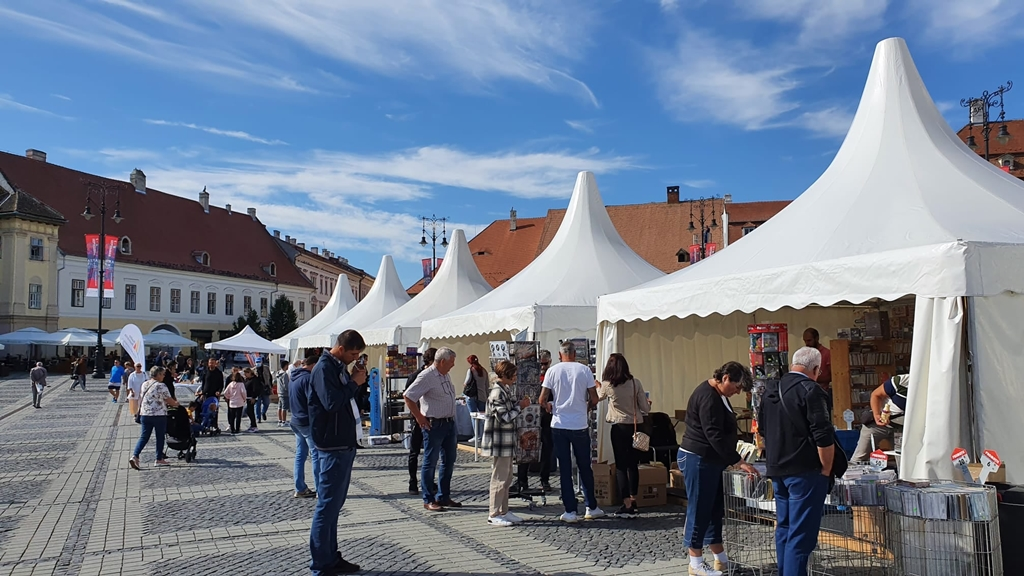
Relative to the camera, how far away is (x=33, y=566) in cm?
648

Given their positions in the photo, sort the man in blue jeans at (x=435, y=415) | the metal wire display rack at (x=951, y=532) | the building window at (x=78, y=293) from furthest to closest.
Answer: the building window at (x=78, y=293)
the man in blue jeans at (x=435, y=415)
the metal wire display rack at (x=951, y=532)

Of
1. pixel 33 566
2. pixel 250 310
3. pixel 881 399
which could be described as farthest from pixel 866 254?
pixel 250 310

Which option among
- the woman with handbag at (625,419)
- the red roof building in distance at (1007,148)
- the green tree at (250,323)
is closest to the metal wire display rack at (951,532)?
the woman with handbag at (625,419)

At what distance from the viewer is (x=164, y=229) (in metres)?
63.4

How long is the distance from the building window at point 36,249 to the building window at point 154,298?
364 inches

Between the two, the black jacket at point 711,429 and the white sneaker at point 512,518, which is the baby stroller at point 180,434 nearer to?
the white sneaker at point 512,518

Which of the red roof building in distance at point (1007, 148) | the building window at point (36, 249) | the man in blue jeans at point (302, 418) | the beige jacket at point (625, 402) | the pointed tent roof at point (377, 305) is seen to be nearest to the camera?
the man in blue jeans at point (302, 418)

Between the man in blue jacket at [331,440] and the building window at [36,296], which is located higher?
the building window at [36,296]

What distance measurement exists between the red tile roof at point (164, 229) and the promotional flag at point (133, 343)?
3665 cm

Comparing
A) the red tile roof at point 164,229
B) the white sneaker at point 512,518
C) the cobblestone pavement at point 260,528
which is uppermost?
the red tile roof at point 164,229

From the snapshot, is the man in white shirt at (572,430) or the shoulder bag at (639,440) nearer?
the shoulder bag at (639,440)

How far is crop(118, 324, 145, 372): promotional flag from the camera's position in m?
21.2

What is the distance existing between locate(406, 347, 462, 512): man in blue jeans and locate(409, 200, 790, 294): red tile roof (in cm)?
4328

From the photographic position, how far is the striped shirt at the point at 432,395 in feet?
27.1
